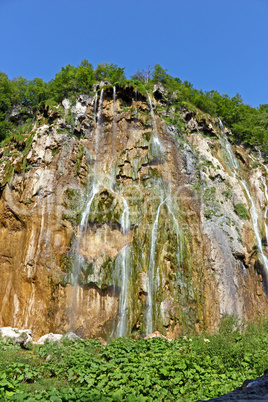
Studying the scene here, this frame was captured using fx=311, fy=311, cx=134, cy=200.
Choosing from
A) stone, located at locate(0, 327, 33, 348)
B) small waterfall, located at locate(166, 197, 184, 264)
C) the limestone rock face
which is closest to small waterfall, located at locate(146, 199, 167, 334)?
the limestone rock face

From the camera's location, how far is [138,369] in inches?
329

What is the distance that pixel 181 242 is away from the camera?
60.3 ft

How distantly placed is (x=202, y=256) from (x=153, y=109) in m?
12.7

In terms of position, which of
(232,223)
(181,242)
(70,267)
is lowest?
(70,267)

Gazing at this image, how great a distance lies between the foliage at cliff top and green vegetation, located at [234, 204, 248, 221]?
33.2 ft

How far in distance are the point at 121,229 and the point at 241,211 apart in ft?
27.2

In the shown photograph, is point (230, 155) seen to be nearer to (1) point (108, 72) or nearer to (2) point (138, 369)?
(1) point (108, 72)

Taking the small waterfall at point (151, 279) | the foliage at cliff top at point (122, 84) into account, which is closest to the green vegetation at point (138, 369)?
the small waterfall at point (151, 279)

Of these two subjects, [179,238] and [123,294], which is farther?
[179,238]

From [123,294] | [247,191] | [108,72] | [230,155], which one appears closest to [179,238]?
[123,294]

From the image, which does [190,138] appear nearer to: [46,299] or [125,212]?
[125,212]

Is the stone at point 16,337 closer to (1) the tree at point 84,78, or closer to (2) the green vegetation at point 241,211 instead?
(2) the green vegetation at point 241,211

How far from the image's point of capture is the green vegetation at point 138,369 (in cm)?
712

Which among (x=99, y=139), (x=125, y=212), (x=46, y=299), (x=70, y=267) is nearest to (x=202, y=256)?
(x=125, y=212)
